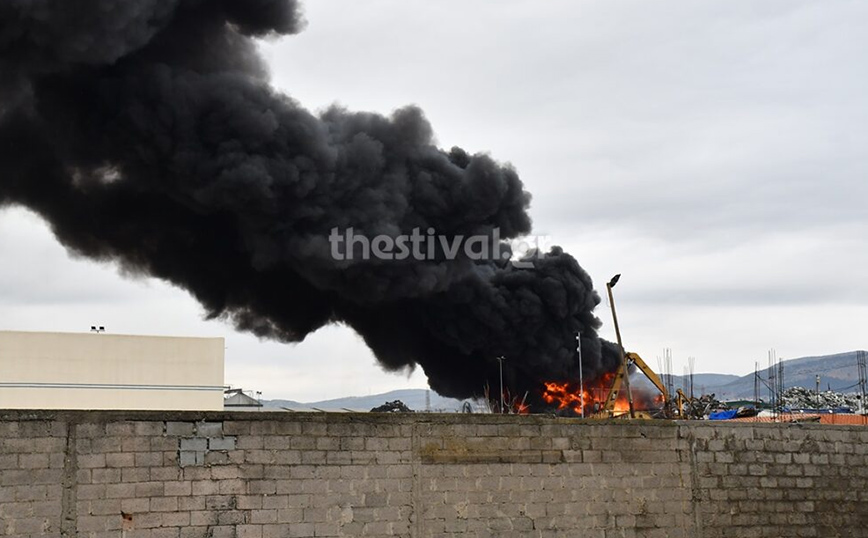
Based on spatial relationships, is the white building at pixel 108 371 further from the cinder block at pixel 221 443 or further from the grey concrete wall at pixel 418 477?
the cinder block at pixel 221 443

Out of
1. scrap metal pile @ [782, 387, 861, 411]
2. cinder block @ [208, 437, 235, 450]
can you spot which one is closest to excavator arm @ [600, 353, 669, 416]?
→ scrap metal pile @ [782, 387, 861, 411]

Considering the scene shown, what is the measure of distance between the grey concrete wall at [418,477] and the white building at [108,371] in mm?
25611

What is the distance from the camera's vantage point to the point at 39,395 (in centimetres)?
3694

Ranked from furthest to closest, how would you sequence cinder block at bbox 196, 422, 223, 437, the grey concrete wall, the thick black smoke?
the thick black smoke → cinder block at bbox 196, 422, 223, 437 → the grey concrete wall

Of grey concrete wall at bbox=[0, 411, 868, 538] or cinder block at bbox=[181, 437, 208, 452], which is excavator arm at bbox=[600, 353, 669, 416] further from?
cinder block at bbox=[181, 437, 208, 452]

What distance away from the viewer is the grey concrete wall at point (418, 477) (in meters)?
12.0

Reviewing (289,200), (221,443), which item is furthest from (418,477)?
(289,200)

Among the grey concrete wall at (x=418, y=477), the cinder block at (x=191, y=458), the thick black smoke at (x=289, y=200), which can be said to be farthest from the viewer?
the thick black smoke at (x=289, y=200)

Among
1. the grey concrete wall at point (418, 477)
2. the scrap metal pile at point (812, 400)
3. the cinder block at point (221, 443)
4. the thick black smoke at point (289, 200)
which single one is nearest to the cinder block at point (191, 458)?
the grey concrete wall at point (418, 477)

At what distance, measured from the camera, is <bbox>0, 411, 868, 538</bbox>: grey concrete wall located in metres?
12.0

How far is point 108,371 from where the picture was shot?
38031mm

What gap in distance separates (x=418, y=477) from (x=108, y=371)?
2690cm

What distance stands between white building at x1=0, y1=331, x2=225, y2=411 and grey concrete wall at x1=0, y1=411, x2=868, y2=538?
84.0 feet

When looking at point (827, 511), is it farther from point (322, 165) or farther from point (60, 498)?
point (322, 165)
